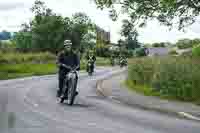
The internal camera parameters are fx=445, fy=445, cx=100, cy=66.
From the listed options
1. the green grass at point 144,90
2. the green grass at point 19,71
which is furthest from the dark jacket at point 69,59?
the green grass at point 19,71

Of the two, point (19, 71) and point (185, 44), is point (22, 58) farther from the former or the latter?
point (185, 44)

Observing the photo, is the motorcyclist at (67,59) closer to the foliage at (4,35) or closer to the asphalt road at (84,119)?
the asphalt road at (84,119)

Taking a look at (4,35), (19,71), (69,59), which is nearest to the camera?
(69,59)

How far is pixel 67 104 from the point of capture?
1423cm

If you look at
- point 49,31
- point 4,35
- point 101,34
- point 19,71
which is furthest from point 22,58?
point 4,35

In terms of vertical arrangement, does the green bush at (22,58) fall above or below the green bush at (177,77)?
below

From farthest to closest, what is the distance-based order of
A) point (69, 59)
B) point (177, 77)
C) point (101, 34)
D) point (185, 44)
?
point (101, 34)
point (185, 44)
point (177, 77)
point (69, 59)

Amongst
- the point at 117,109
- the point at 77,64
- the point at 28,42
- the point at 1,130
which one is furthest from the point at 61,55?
the point at 28,42

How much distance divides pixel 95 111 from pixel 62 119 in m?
2.06

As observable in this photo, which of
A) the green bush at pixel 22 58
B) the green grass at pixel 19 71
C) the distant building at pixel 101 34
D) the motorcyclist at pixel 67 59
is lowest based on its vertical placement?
the green grass at pixel 19 71

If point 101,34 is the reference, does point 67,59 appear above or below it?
below

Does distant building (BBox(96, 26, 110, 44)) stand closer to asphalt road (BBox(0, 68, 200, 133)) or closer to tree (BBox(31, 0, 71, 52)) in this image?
tree (BBox(31, 0, 71, 52))

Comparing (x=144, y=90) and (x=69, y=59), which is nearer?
(x=69, y=59)

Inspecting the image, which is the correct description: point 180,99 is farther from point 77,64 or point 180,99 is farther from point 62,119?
point 62,119
